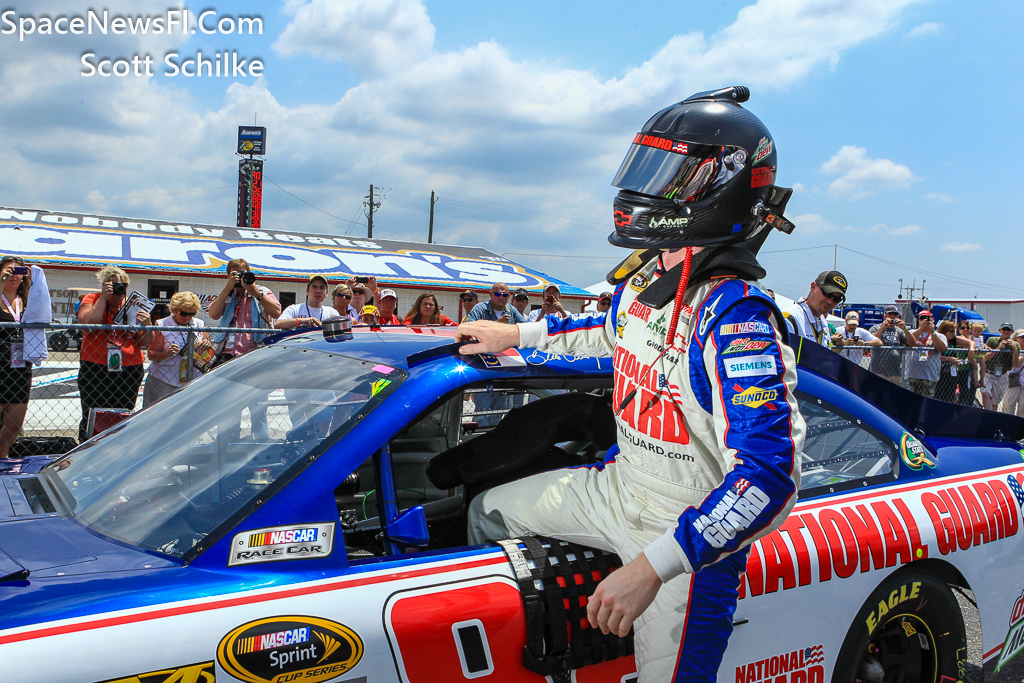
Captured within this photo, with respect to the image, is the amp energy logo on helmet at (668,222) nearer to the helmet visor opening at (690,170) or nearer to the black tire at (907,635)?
the helmet visor opening at (690,170)

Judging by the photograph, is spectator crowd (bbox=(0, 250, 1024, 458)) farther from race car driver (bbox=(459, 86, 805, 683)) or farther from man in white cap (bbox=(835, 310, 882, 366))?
race car driver (bbox=(459, 86, 805, 683))

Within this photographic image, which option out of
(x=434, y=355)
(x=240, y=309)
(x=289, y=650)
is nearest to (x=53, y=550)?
(x=289, y=650)

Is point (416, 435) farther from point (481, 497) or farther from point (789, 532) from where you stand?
point (789, 532)

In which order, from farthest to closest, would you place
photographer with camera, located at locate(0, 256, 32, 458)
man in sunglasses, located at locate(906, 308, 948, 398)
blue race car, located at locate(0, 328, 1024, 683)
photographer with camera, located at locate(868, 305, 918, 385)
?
man in sunglasses, located at locate(906, 308, 948, 398) < photographer with camera, located at locate(868, 305, 918, 385) < photographer with camera, located at locate(0, 256, 32, 458) < blue race car, located at locate(0, 328, 1024, 683)

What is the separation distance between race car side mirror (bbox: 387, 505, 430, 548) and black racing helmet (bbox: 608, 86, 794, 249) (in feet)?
2.82

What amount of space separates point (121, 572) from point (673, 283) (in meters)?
1.39

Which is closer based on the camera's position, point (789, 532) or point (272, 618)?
point (272, 618)

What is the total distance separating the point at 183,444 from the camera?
6.70 feet

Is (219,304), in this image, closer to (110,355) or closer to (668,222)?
(110,355)

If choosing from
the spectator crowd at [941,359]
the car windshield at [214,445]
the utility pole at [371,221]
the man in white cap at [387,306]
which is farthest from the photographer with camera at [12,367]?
the utility pole at [371,221]

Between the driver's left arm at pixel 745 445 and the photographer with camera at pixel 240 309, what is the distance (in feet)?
16.6

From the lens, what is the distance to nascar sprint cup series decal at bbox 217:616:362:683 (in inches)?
57.8

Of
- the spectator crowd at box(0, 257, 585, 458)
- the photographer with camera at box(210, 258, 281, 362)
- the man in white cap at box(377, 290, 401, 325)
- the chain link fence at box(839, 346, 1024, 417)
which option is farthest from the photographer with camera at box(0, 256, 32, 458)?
the chain link fence at box(839, 346, 1024, 417)

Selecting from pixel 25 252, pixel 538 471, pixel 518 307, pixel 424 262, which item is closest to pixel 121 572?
pixel 538 471
